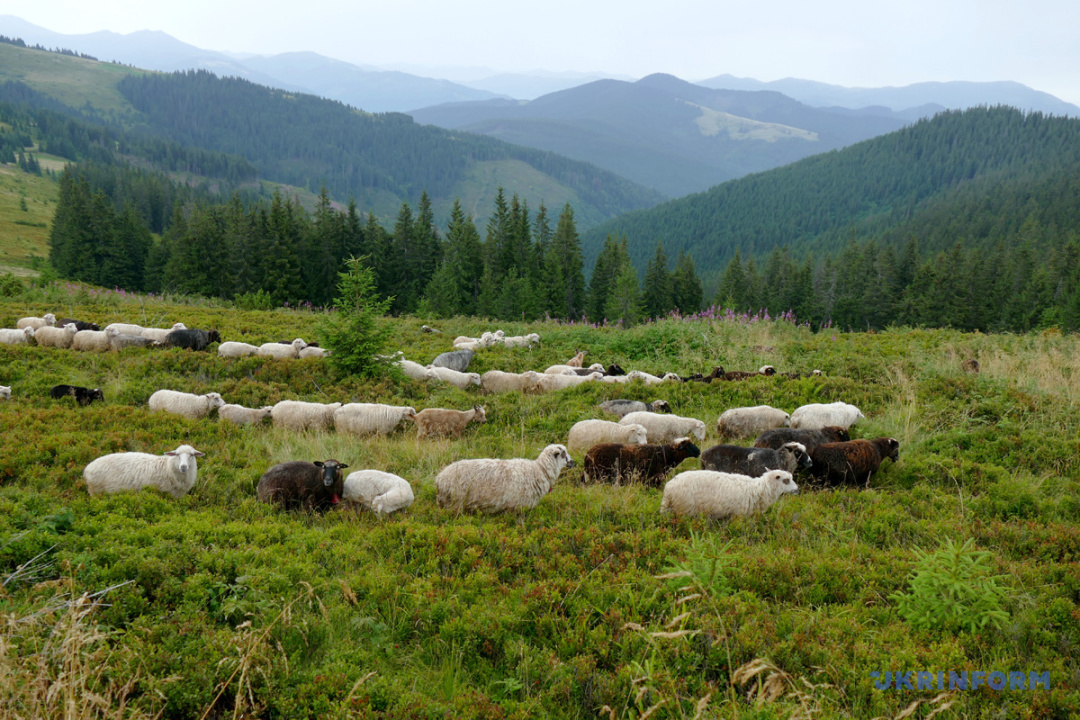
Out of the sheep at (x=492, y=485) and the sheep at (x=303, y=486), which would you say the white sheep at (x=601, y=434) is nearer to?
the sheep at (x=492, y=485)

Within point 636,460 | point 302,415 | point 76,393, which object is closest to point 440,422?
point 302,415

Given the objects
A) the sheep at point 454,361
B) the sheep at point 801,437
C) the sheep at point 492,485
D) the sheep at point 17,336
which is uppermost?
the sheep at point 801,437

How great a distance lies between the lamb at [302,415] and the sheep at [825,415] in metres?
10.4

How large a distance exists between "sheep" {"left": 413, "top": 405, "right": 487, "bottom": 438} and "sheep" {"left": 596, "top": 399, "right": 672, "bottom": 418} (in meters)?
3.38

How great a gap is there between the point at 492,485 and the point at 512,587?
2.38 meters

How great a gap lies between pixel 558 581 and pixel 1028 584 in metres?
5.15

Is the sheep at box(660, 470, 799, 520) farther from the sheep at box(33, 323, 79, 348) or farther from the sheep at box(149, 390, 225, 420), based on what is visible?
the sheep at box(33, 323, 79, 348)

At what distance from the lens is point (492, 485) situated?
805 cm

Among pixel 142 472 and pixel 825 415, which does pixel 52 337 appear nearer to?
pixel 142 472

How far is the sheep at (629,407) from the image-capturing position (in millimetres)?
12773

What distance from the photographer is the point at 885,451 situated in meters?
9.55

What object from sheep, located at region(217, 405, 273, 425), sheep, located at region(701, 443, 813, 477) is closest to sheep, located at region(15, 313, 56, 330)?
sheep, located at region(217, 405, 273, 425)

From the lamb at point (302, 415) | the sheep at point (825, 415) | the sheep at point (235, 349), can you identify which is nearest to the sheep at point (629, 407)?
the sheep at point (825, 415)

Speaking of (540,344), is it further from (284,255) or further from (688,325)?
(284,255)
